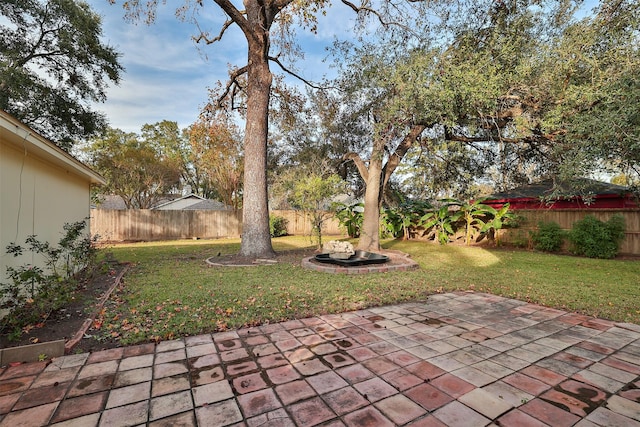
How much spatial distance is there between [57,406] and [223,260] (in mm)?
5778

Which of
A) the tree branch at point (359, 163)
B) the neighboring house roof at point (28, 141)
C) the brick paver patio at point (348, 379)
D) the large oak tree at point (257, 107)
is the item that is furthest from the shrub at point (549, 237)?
the neighboring house roof at point (28, 141)

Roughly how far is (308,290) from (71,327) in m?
2.97

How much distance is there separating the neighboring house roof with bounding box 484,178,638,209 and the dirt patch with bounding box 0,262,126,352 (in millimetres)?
7758

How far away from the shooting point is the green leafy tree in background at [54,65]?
28.0 feet

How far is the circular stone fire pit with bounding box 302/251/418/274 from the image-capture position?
20.4ft

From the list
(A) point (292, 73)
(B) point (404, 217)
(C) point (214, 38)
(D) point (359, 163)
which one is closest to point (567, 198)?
(D) point (359, 163)

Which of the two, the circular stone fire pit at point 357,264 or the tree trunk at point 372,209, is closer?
the circular stone fire pit at point 357,264

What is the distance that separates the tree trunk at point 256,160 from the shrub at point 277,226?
772 centimetres

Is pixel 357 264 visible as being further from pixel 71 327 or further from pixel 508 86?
pixel 508 86

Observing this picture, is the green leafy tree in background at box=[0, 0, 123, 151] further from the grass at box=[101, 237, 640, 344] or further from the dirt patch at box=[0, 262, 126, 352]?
the dirt patch at box=[0, 262, 126, 352]

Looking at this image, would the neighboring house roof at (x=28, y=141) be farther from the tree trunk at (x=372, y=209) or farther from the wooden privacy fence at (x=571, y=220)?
the wooden privacy fence at (x=571, y=220)

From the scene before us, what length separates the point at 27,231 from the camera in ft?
13.9

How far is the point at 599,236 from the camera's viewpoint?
8102mm

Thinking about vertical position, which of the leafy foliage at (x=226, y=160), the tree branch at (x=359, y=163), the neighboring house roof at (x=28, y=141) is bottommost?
the neighboring house roof at (x=28, y=141)
